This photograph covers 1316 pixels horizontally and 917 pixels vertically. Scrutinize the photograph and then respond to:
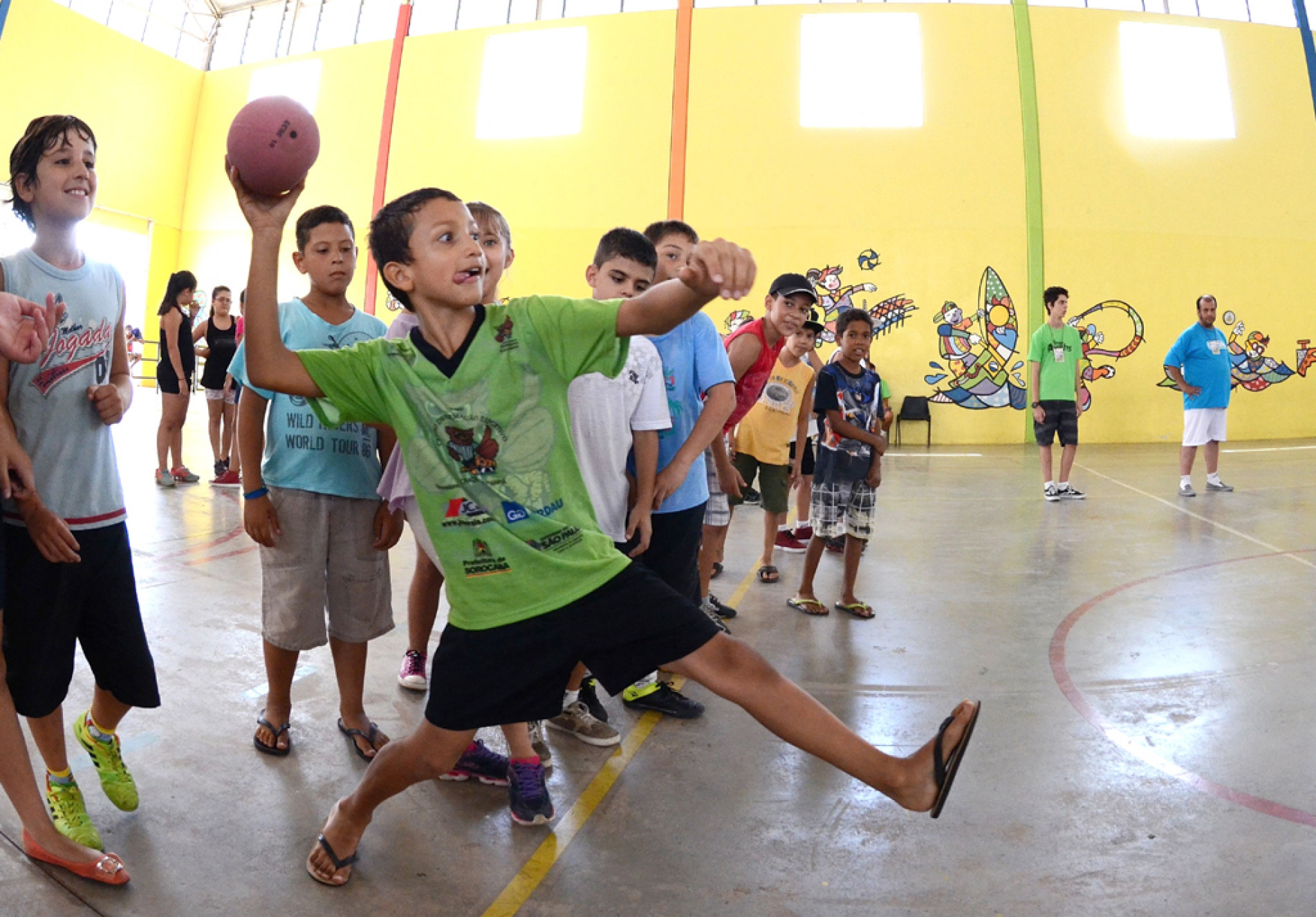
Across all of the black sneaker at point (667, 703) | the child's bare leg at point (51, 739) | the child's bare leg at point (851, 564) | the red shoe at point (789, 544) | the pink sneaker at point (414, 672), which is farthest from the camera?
the red shoe at point (789, 544)

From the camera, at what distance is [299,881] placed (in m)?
2.05

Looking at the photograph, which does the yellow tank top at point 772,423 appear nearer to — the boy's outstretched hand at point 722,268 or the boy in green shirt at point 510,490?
the boy in green shirt at point 510,490

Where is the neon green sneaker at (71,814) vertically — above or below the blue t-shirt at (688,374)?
below

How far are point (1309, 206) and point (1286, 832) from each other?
15.2 metres

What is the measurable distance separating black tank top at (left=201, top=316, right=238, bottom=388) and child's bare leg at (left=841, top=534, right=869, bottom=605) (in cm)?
579

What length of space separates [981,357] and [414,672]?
12492 mm

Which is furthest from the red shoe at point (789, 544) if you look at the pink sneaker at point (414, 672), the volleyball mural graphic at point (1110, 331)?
the volleyball mural graphic at point (1110, 331)

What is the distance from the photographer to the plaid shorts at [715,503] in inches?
155

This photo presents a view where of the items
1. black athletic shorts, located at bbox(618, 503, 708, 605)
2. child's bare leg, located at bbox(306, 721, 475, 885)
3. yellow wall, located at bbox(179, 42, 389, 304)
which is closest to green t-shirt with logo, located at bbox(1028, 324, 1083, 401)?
black athletic shorts, located at bbox(618, 503, 708, 605)

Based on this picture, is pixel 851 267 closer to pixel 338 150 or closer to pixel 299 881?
pixel 338 150

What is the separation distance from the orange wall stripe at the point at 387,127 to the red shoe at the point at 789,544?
1195cm

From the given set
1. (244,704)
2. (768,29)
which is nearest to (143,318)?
(768,29)

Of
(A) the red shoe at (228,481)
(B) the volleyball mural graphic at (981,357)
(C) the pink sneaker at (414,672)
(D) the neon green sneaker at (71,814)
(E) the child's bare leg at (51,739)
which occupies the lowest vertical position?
(D) the neon green sneaker at (71,814)

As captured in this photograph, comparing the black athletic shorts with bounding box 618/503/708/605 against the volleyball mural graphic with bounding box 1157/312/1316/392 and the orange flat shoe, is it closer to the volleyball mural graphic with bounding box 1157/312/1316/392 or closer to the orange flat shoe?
the orange flat shoe
